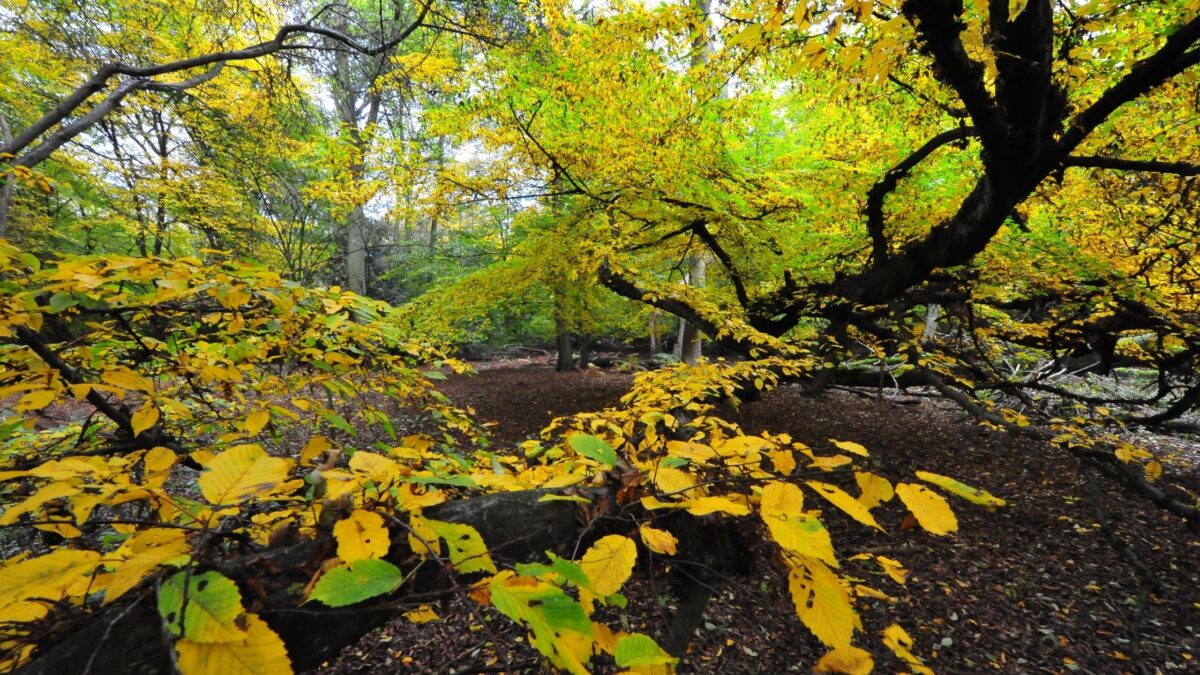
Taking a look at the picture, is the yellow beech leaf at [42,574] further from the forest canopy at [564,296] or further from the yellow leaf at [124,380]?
the yellow leaf at [124,380]

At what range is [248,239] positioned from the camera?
1131 cm

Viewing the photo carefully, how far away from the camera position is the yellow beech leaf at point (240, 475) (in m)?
0.72

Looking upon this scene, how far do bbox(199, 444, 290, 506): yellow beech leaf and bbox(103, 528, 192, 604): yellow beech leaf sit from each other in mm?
89

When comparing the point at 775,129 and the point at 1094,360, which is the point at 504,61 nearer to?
the point at 775,129

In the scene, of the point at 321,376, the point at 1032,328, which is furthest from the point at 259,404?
the point at 1032,328

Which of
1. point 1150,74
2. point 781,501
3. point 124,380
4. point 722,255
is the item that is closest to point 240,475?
point 124,380

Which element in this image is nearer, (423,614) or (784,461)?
(423,614)

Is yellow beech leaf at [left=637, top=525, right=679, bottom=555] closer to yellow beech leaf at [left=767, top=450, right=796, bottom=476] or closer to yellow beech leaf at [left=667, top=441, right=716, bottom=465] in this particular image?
yellow beech leaf at [left=667, top=441, right=716, bottom=465]

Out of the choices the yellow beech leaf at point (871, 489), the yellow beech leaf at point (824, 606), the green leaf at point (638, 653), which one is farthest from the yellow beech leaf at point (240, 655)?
the yellow beech leaf at point (871, 489)

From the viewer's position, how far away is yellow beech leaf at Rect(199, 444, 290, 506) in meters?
0.72

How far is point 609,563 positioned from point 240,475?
713 mm

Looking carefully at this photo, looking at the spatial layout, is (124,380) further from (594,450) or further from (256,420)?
(594,450)

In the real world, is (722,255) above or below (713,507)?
above

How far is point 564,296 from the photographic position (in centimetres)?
1040
